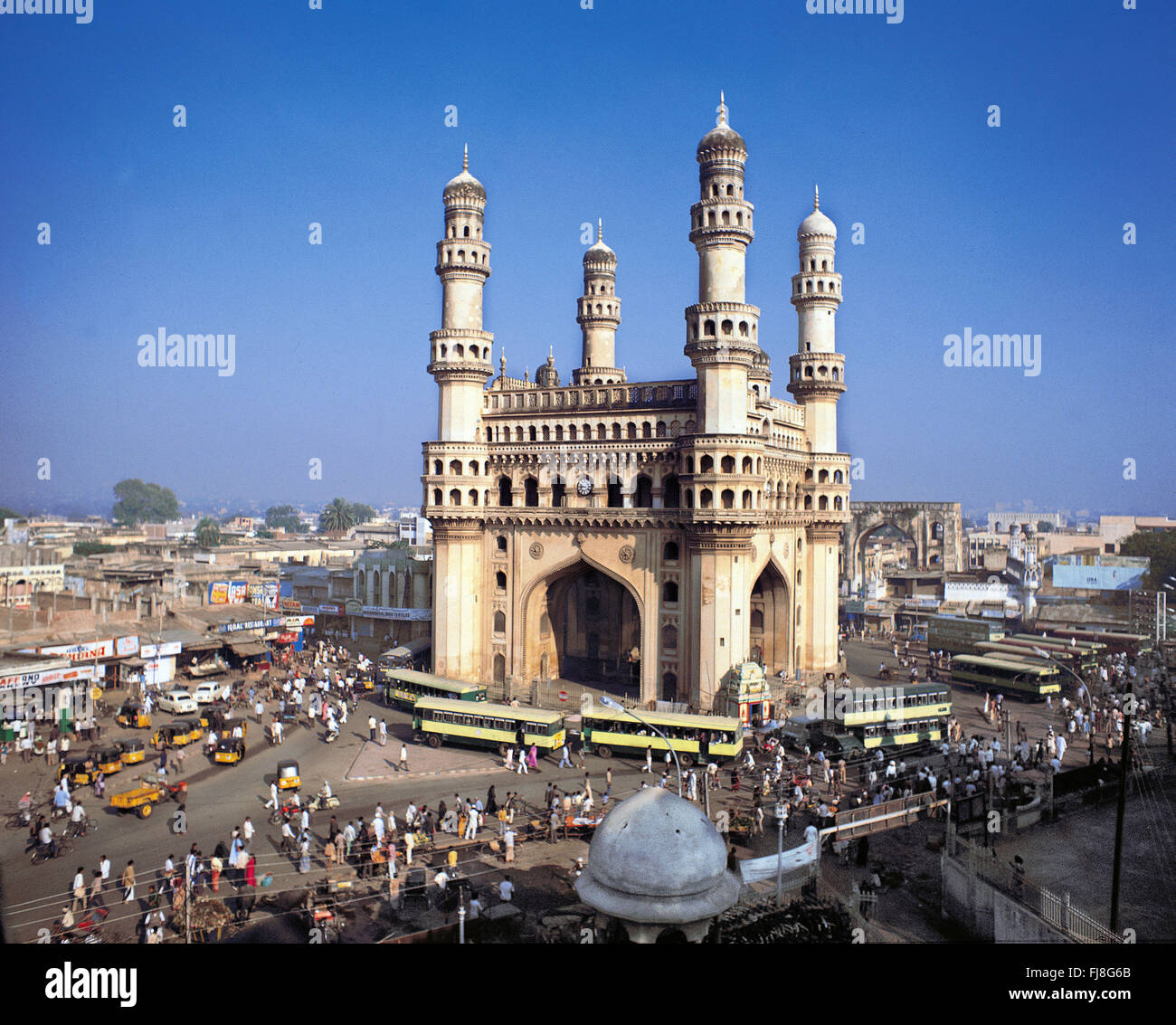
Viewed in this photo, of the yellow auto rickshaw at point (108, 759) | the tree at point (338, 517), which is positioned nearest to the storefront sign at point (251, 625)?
the yellow auto rickshaw at point (108, 759)

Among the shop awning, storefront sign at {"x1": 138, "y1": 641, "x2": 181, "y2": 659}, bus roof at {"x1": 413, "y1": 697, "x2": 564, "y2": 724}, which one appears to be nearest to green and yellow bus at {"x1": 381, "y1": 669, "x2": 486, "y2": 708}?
bus roof at {"x1": 413, "y1": 697, "x2": 564, "y2": 724}

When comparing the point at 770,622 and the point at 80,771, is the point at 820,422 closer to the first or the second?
the point at 770,622

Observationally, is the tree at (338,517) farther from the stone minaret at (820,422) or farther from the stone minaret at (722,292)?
the stone minaret at (722,292)

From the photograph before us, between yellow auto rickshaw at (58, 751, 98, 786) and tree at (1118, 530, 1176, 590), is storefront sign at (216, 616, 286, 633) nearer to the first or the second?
yellow auto rickshaw at (58, 751, 98, 786)

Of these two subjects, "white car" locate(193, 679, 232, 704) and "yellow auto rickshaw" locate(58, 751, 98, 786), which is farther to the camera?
"white car" locate(193, 679, 232, 704)

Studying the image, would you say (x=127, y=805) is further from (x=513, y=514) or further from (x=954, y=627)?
(x=954, y=627)

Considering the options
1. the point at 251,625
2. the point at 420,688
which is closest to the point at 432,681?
the point at 420,688
